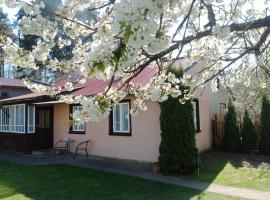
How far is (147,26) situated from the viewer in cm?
216

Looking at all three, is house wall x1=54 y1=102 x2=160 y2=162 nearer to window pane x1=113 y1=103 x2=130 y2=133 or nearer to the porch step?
window pane x1=113 y1=103 x2=130 y2=133

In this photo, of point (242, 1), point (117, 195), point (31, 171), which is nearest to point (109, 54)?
point (242, 1)

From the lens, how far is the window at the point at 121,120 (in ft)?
44.8

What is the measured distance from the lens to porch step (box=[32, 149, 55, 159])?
15.6 metres

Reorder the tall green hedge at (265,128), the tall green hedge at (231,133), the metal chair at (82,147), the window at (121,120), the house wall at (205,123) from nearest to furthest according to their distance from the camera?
the window at (121,120) < the tall green hedge at (265,128) < the metal chair at (82,147) < the house wall at (205,123) < the tall green hedge at (231,133)

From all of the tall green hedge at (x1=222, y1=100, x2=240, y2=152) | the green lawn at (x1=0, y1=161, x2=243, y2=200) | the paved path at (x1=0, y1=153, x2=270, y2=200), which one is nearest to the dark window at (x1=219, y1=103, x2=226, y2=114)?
the tall green hedge at (x1=222, y1=100, x2=240, y2=152)

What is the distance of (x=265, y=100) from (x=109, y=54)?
1396cm

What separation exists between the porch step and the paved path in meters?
0.38

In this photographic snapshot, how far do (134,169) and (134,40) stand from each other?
1001 cm

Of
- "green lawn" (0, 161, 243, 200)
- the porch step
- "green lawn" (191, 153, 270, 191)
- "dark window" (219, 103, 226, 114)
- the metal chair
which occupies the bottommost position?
"green lawn" (0, 161, 243, 200)

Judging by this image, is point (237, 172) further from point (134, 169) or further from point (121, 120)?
point (121, 120)

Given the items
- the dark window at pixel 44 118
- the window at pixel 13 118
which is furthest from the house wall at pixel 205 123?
the window at pixel 13 118

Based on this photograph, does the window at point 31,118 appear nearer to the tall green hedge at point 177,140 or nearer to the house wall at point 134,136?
the house wall at point 134,136

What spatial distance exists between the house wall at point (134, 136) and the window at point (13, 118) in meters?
1.71
